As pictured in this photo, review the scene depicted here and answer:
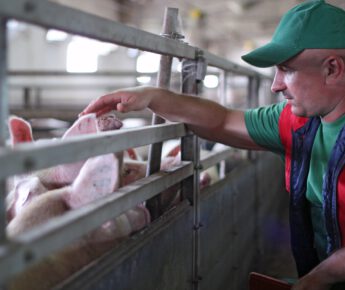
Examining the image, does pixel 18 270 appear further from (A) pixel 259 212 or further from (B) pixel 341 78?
(A) pixel 259 212

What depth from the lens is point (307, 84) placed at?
167 cm

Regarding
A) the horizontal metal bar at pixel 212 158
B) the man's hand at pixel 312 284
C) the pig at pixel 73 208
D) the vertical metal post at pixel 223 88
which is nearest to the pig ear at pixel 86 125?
the pig at pixel 73 208

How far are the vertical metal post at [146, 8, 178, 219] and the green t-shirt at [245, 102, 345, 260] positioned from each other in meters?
0.36

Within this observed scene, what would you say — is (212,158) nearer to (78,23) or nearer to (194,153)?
(194,153)

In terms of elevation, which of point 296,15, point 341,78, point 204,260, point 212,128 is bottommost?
point 204,260

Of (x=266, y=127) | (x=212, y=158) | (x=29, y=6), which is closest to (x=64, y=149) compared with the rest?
(x=29, y=6)

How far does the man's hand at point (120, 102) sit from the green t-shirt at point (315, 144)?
1.71 ft

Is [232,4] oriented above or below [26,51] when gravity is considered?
above

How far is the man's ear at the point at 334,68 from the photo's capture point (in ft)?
5.42

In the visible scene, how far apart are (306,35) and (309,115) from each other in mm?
257

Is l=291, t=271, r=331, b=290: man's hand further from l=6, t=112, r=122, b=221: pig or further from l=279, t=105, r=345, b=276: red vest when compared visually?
l=6, t=112, r=122, b=221: pig

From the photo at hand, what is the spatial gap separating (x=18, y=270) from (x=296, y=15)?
48.7 inches

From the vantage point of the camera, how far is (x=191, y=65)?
1.91 m

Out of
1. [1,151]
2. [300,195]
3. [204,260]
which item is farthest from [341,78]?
[1,151]
